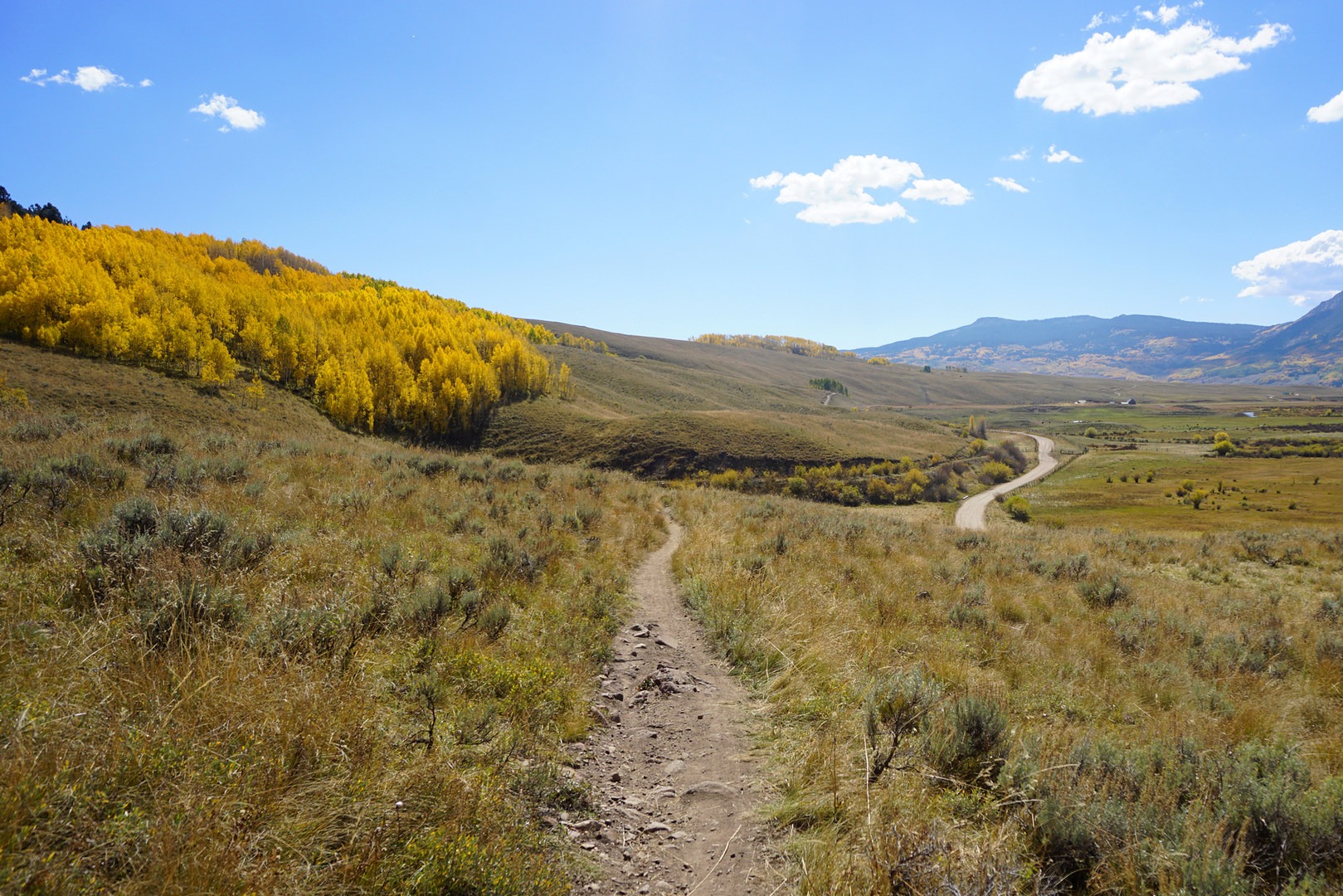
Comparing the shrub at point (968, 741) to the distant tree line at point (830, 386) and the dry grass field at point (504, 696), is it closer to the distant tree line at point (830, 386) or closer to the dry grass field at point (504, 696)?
the dry grass field at point (504, 696)

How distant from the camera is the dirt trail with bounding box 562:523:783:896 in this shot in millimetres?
3824

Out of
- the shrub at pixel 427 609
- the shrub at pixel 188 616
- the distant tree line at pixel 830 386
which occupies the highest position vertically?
the distant tree line at pixel 830 386

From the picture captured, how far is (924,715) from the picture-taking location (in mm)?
5039

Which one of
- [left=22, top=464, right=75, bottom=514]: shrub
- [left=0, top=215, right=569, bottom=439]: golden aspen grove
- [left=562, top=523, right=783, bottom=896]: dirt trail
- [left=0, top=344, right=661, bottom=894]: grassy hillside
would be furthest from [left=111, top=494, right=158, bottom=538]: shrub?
[left=0, top=215, right=569, bottom=439]: golden aspen grove

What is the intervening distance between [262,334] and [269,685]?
322ft

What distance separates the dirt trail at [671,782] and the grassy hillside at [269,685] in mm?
376

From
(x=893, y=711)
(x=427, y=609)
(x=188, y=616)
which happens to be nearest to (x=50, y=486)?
(x=188, y=616)

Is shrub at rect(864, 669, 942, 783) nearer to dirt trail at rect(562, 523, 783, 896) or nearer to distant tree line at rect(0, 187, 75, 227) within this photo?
dirt trail at rect(562, 523, 783, 896)

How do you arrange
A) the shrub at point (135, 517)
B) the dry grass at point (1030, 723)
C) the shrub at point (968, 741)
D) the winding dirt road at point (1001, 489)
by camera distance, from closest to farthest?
1. the dry grass at point (1030, 723)
2. the shrub at point (968, 741)
3. the shrub at point (135, 517)
4. the winding dirt road at point (1001, 489)

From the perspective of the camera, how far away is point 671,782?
4.95 m

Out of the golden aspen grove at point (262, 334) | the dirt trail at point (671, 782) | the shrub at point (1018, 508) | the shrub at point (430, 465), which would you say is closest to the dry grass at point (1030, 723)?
the dirt trail at point (671, 782)

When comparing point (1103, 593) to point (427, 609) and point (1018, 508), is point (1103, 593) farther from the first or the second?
point (1018, 508)

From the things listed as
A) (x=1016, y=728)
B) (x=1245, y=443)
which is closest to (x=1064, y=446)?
(x=1245, y=443)

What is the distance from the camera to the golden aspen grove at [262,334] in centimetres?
6309
